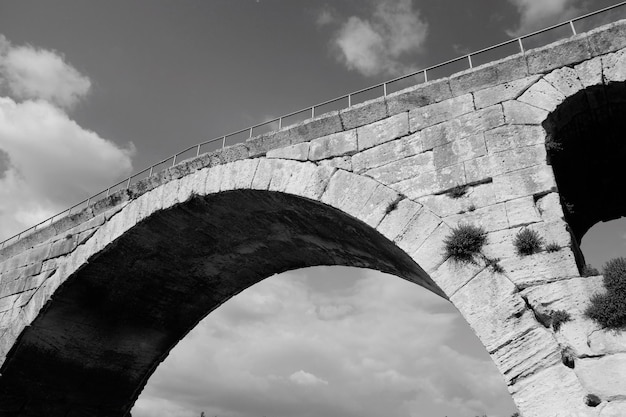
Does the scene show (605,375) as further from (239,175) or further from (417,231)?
(239,175)

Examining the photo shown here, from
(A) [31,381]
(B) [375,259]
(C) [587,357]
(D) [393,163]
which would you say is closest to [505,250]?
(C) [587,357]

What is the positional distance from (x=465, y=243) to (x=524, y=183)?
3.04 ft

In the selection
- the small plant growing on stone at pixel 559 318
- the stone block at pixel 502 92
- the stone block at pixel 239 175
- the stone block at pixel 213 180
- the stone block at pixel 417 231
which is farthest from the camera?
the stone block at pixel 213 180

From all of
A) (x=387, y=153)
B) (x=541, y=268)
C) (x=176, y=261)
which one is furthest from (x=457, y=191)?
(x=176, y=261)

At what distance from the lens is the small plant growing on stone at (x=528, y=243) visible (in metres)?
5.05

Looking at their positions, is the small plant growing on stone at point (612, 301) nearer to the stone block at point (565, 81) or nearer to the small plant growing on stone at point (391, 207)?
the stone block at point (565, 81)

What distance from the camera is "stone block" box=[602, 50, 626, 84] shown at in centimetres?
544

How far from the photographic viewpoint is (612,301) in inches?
177

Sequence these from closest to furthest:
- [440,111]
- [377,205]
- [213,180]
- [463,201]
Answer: [463,201] → [377,205] → [440,111] → [213,180]

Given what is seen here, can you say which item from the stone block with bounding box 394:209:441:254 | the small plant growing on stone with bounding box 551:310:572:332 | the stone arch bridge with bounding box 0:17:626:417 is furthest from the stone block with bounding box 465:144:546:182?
the small plant growing on stone with bounding box 551:310:572:332

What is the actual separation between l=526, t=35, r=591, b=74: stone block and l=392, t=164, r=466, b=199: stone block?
58.6 inches

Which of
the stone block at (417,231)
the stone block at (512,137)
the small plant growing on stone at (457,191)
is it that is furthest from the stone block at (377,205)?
the stone block at (512,137)

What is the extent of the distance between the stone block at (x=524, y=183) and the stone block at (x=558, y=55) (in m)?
1.30

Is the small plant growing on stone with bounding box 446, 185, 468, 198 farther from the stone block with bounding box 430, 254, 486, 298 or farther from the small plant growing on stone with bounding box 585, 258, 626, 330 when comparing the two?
the small plant growing on stone with bounding box 585, 258, 626, 330
